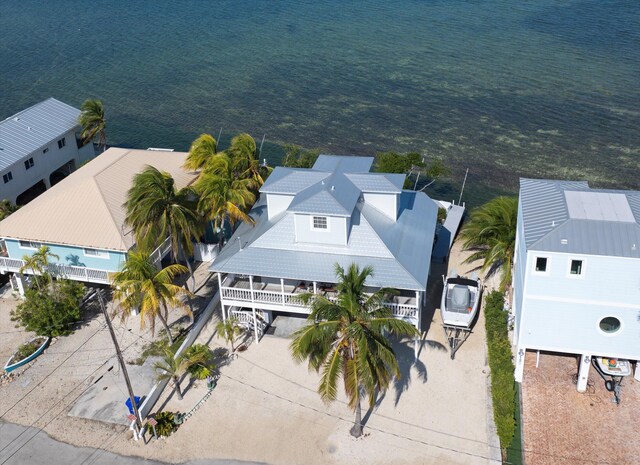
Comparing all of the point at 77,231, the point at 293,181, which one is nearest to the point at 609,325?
the point at 293,181

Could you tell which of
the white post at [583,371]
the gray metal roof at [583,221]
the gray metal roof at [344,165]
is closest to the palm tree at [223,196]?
the gray metal roof at [344,165]

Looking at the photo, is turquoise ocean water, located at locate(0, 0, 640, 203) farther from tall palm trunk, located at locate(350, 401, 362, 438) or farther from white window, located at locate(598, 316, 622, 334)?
tall palm trunk, located at locate(350, 401, 362, 438)

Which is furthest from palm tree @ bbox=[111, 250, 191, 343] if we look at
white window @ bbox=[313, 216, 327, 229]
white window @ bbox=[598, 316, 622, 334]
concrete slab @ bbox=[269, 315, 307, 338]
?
white window @ bbox=[598, 316, 622, 334]

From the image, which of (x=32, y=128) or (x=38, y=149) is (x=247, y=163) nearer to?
(x=38, y=149)

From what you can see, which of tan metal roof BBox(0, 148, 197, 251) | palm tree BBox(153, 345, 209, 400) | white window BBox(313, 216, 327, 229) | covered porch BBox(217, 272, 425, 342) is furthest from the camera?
tan metal roof BBox(0, 148, 197, 251)

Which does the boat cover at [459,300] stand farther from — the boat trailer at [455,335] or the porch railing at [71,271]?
the porch railing at [71,271]

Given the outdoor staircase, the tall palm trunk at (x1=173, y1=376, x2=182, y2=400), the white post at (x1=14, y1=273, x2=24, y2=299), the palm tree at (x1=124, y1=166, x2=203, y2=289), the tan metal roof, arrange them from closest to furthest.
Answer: the tall palm trunk at (x1=173, y1=376, x2=182, y2=400), the palm tree at (x1=124, y1=166, x2=203, y2=289), the outdoor staircase, the tan metal roof, the white post at (x1=14, y1=273, x2=24, y2=299)
